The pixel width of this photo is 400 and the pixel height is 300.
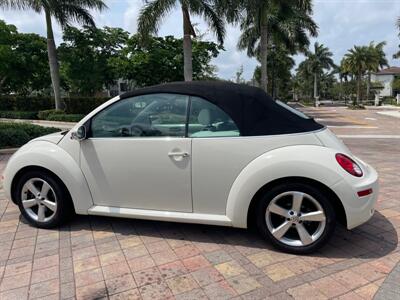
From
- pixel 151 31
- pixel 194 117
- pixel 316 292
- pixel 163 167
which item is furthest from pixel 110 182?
pixel 151 31

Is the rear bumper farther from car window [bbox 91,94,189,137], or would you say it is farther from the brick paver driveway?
car window [bbox 91,94,189,137]

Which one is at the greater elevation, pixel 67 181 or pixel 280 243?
pixel 67 181

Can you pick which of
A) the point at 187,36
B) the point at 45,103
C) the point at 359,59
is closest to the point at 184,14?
the point at 187,36

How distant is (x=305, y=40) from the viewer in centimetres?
2398

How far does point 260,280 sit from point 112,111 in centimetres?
217

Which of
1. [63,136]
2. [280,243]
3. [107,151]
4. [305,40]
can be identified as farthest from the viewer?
[305,40]

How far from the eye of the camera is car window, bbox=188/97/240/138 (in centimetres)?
319

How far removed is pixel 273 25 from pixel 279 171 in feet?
72.5

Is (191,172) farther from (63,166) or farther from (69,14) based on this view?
(69,14)

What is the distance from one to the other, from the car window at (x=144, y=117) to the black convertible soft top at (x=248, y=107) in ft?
0.30

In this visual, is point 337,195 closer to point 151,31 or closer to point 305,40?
point 151,31

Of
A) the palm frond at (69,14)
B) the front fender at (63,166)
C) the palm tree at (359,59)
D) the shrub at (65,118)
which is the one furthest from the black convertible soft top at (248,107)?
the palm tree at (359,59)

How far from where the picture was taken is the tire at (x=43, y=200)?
3.63 m

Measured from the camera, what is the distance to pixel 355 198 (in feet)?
9.50
